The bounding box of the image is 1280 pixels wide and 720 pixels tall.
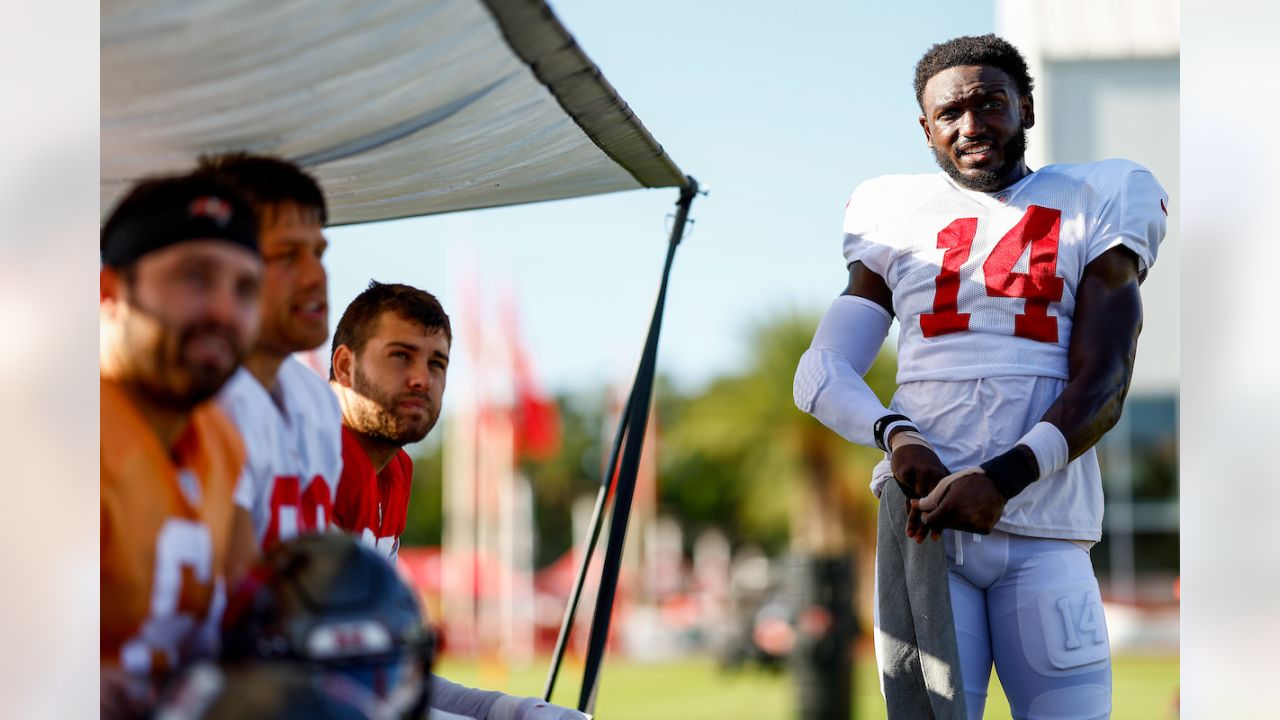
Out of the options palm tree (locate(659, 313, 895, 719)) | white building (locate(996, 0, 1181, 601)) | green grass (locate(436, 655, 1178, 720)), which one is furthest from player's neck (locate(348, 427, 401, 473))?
palm tree (locate(659, 313, 895, 719))

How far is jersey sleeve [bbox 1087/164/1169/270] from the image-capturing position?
245 centimetres

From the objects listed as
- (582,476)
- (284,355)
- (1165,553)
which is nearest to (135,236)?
(284,355)

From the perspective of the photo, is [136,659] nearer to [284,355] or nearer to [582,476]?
[284,355]

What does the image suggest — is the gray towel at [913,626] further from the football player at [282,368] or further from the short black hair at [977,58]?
the football player at [282,368]

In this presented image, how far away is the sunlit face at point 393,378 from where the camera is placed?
2.57m

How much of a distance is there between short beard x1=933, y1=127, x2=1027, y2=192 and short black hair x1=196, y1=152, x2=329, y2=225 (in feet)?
4.10

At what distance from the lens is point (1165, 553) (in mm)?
26422

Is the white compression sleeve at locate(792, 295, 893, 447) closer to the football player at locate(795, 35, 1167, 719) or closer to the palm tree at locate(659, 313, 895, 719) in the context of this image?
the football player at locate(795, 35, 1167, 719)

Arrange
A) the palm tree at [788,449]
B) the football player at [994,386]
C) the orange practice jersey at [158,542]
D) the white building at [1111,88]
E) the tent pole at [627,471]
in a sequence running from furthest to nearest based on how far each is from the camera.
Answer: the palm tree at [788,449] < the white building at [1111,88] < the tent pole at [627,471] < the football player at [994,386] < the orange practice jersey at [158,542]

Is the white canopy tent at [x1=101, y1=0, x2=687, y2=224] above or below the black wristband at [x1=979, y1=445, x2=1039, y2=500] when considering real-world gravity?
above

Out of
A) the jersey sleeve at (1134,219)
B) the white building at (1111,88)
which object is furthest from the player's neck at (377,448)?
the white building at (1111,88)

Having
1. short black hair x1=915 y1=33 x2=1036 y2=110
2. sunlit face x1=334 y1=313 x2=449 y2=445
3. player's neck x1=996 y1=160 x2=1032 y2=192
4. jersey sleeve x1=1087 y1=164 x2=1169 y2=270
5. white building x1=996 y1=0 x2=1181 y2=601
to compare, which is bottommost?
sunlit face x1=334 y1=313 x2=449 y2=445

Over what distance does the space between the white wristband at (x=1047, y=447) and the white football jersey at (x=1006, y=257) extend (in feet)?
0.55
